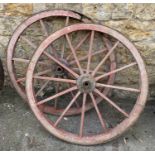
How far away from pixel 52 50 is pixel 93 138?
0.94m

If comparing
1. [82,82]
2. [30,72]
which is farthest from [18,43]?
[82,82]

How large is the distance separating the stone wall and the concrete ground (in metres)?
0.68

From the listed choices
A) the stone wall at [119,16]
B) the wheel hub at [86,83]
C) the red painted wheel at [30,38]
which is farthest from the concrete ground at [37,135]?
the stone wall at [119,16]

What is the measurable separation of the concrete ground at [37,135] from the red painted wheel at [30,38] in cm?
21

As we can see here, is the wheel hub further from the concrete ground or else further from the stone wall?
the stone wall

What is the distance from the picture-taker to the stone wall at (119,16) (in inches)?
147

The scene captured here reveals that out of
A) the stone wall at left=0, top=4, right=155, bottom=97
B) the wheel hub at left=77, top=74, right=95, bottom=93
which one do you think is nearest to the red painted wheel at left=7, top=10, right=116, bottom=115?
the stone wall at left=0, top=4, right=155, bottom=97

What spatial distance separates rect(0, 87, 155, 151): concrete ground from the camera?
11.5 feet

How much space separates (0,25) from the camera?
396cm

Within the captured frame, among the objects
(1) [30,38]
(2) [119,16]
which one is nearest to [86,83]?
(2) [119,16]

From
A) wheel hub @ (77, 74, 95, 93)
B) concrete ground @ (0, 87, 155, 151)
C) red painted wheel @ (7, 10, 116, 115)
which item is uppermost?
red painted wheel @ (7, 10, 116, 115)

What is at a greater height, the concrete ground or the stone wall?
the stone wall
